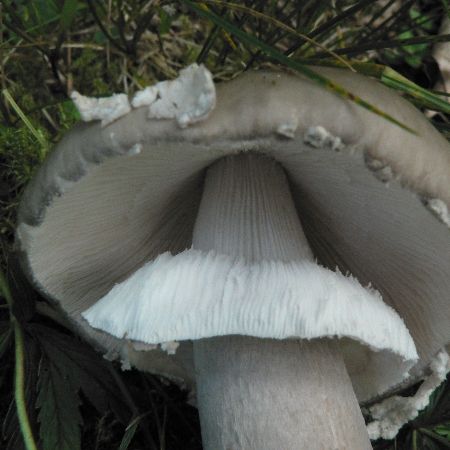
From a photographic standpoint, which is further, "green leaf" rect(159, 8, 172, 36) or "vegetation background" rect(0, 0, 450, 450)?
"green leaf" rect(159, 8, 172, 36)

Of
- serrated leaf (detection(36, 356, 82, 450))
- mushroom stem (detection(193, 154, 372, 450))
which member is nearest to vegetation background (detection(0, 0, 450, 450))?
serrated leaf (detection(36, 356, 82, 450))

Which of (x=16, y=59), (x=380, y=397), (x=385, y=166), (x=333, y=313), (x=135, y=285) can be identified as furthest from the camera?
(x=16, y=59)

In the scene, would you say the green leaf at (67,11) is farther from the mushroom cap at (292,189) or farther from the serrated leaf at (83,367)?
the serrated leaf at (83,367)

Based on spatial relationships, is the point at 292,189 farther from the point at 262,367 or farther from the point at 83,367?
the point at 83,367

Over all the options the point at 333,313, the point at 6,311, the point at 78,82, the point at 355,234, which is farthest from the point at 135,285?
the point at 78,82

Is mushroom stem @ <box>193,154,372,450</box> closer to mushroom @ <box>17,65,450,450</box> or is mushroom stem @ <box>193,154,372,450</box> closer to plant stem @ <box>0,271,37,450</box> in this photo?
mushroom @ <box>17,65,450,450</box>

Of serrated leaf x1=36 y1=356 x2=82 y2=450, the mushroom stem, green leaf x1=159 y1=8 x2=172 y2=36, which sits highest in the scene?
green leaf x1=159 y1=8 x2=172 y2=36

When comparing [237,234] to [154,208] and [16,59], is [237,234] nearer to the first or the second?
[154,208]

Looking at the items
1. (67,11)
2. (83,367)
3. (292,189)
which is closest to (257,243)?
(292,189)
